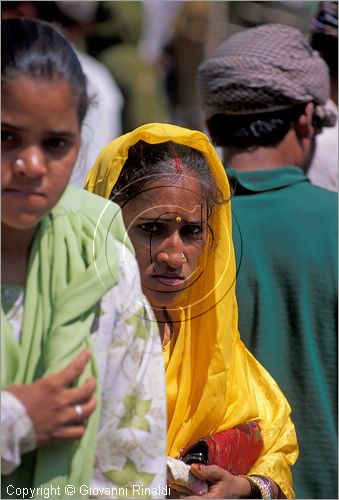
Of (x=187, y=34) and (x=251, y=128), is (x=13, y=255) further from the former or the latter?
(x=187, y=34)

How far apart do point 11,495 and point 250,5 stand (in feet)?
16.5

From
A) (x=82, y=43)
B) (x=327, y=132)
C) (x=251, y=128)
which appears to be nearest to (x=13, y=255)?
(x=251, y=128)

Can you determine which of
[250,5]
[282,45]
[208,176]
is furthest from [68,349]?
[250,5]

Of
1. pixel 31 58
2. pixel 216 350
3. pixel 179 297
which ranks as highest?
pixel 31 58

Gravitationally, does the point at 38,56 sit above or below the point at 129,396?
above

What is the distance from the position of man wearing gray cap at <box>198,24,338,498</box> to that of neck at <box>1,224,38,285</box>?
39.2 inches

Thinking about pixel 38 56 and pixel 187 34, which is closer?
pixel 38 56

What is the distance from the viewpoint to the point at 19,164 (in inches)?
78.6

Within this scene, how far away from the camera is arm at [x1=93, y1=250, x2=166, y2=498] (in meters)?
2.09

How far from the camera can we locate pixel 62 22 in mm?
4832

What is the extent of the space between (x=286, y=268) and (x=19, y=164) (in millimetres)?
1314

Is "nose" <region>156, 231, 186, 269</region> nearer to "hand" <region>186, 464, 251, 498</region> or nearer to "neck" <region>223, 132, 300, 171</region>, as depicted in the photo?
"hand" <region>186, 464, 251, 498</region>

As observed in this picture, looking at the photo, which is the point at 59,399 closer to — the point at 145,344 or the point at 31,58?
the point at 145,344

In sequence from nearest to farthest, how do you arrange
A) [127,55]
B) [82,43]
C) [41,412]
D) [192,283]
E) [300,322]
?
[41,412]
[192,283]
[300,322]
[82,43]
[127,55]
